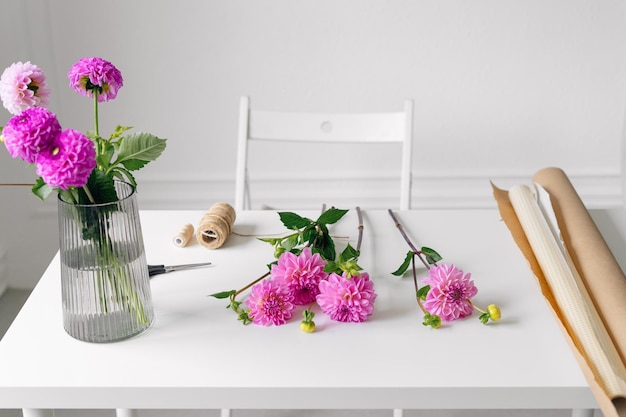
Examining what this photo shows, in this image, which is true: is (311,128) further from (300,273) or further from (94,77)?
(94,77)

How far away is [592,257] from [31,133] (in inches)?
34.9

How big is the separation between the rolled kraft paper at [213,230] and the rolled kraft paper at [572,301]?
1.76 ft

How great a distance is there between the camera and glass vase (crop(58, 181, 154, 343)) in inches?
39.9

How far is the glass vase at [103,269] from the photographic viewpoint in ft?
3.33

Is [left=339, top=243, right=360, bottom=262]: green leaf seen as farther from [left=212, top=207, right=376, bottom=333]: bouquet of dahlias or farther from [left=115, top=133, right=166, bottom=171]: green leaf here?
[left=115, top=133, right=166, bottom=171]: green leaf

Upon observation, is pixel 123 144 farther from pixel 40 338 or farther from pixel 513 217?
pixel 513 217

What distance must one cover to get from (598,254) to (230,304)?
609 mm

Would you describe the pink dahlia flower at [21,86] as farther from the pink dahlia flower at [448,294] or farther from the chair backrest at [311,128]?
the chair backrest at [311,128]

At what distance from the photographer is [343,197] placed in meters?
2.70

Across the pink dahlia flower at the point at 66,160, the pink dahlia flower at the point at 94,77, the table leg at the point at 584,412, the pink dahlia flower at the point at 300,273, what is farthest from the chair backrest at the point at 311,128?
the pink dahlia flower at the point at 66,160

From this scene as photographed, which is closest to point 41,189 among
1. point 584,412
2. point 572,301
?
point 572,301

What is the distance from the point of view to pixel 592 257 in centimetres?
125

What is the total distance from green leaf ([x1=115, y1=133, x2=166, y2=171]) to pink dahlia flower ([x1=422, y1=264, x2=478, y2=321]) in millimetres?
447

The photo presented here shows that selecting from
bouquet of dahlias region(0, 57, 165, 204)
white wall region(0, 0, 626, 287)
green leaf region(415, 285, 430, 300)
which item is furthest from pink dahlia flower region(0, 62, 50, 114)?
white wall region(0, 0, 626, 287)
